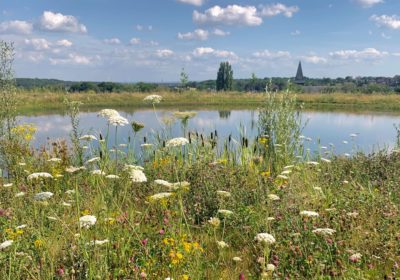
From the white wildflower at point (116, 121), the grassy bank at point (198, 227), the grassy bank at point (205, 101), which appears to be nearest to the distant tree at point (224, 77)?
the grassy bank at point (205, 101)

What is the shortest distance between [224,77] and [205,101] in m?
25.6

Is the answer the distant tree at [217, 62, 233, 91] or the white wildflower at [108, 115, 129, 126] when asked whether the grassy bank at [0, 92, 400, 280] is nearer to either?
the white wildflower at [108, 115, 129, 126]

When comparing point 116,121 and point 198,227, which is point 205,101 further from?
point 116,121

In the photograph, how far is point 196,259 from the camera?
3107 millimetres

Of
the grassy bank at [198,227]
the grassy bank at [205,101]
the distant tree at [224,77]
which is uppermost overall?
the distant tree at [224,77]

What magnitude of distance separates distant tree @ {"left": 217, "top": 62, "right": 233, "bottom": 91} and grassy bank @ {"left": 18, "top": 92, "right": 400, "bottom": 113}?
19.7 meters

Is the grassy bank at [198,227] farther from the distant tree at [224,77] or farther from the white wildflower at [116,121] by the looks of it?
the distant tree at [224,77]

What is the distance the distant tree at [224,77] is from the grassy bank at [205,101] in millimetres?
19678

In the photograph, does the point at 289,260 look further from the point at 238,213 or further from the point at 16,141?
the point at 16,141

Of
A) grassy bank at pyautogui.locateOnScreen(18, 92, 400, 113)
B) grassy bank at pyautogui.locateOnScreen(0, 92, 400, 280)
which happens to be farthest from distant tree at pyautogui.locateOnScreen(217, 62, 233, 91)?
grassy bank at pyautogui.locateOnScreen(0, 92, 400, 280)

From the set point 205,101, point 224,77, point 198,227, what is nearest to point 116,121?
point 198,227

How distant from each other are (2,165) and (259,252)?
564cm

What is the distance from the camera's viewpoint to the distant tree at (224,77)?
59.7m

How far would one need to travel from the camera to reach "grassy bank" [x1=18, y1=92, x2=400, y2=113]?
1180 inches
